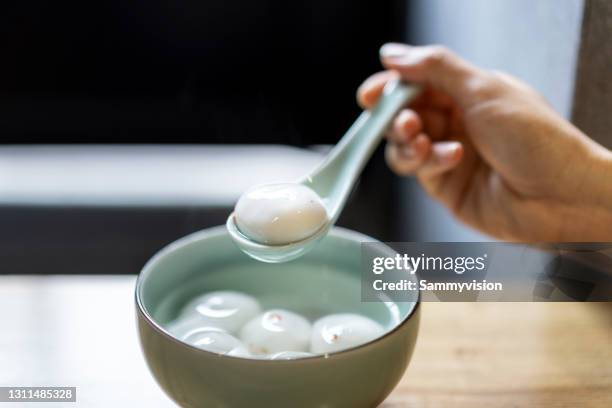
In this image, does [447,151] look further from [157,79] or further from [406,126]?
[157,79]

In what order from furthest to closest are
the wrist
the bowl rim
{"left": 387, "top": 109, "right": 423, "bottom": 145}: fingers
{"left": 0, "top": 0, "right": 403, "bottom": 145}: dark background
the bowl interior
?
1. {"left": 0, "top": 0, "right": 403, "bottom": 145}: dark background
2. {"left": 387, "top": 109, "right": 423, "bottom": 145}: fingers
3. the wrist
4. the bowl interior
5. the bowl rim

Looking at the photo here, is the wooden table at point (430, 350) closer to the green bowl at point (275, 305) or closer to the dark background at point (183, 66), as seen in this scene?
the green bowl at point (275, 305)

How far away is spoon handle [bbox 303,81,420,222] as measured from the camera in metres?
0.58

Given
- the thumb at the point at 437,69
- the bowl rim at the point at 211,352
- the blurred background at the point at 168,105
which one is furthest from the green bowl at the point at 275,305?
the blurred background at the point at 168,105

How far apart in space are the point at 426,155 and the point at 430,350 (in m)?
0.25

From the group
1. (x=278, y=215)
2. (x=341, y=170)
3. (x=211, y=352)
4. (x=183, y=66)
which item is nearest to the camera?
(x=211, y=352)

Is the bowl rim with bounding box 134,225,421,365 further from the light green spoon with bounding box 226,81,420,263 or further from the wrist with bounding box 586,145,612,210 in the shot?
the wrist with bounding box 586,145,612,210

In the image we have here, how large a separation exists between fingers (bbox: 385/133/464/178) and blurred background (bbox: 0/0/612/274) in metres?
0.34

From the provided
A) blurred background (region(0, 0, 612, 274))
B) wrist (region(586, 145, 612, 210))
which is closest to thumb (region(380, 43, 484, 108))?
wrist (region(586, 145, 612, 210))

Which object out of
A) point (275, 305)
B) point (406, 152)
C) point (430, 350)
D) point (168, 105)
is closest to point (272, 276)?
point (275, 305)

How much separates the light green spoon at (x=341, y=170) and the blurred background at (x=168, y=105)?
1.48 ft

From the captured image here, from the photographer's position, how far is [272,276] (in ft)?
1.75

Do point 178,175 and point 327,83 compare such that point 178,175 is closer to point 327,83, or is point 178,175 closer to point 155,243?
point 155,243

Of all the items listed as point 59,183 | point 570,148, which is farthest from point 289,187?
point 59,183
